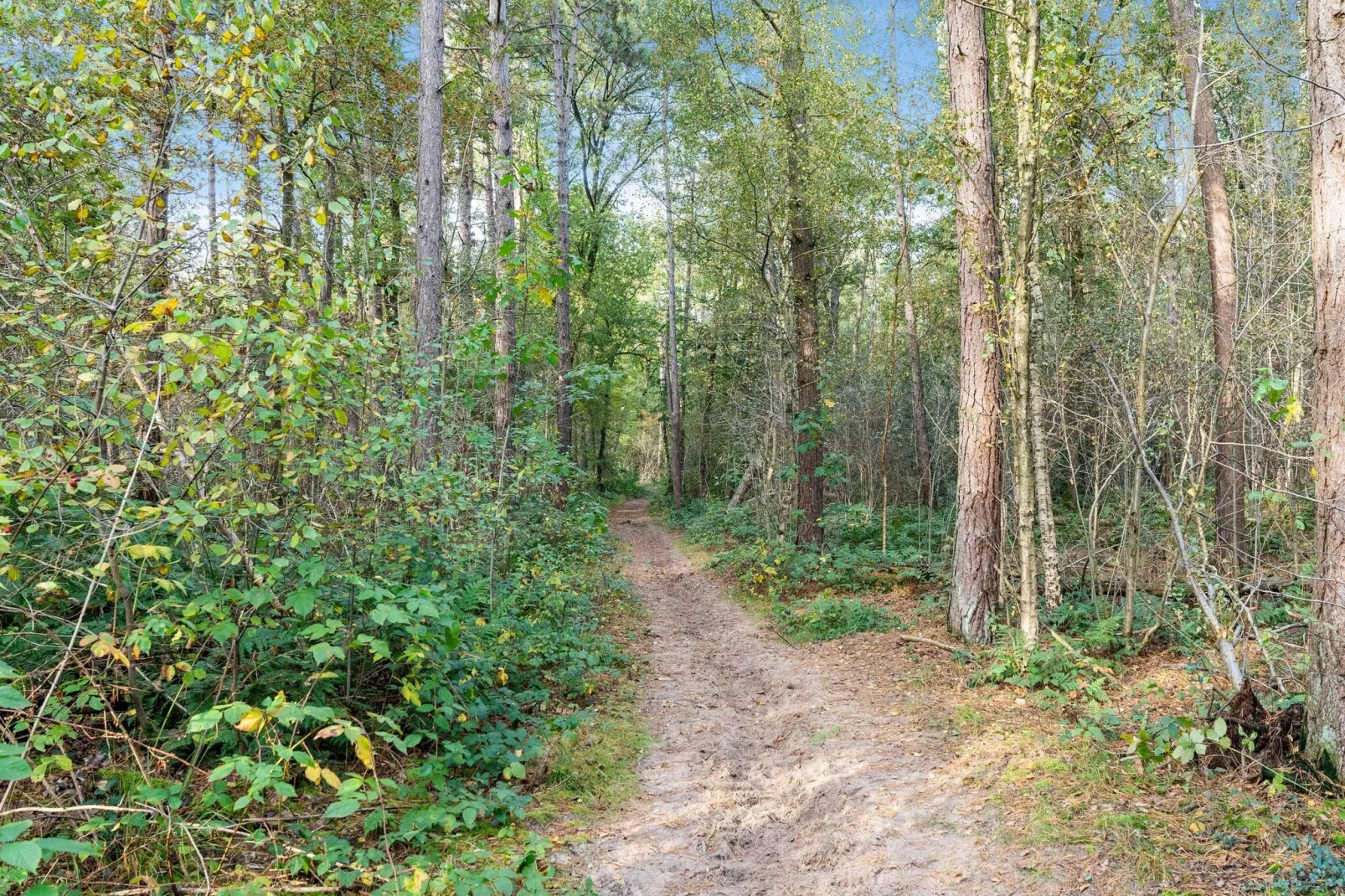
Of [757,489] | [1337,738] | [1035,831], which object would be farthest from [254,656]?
[757,489]

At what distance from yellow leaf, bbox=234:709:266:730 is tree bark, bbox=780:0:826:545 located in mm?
9370

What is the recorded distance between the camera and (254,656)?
3.90 metres

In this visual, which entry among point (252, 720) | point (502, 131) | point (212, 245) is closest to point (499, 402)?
point (502, 131)

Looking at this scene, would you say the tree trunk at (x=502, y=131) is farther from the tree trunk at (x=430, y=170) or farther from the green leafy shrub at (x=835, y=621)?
the green leafy shrub at (x=835, y=621)

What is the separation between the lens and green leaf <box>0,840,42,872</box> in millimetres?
1588

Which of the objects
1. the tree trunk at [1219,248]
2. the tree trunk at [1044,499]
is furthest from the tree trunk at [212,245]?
the tree trunk at [1219,248]

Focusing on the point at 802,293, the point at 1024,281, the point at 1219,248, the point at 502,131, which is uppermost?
the point at 502,131

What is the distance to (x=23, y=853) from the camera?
1619 mm

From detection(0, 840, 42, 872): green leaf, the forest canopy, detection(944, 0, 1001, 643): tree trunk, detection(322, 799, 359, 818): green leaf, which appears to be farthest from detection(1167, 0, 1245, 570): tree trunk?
detection(0, 840, 42, 872): green leaf

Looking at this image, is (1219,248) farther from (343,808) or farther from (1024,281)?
(343,808)

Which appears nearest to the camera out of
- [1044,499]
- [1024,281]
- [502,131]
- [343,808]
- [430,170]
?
[343,808]

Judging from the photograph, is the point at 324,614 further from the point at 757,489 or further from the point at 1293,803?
the point at 757,489

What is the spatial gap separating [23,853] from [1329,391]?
5.65 m

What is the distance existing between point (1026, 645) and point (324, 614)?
5.47 meters
